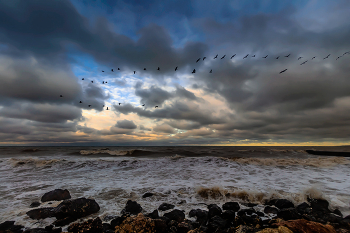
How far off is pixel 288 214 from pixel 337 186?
6.39m

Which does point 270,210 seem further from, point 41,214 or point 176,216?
point 41,214

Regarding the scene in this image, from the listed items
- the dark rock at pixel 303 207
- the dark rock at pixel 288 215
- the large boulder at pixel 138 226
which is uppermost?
the large boulder at pixel 138 226

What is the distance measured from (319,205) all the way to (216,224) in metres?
4.55

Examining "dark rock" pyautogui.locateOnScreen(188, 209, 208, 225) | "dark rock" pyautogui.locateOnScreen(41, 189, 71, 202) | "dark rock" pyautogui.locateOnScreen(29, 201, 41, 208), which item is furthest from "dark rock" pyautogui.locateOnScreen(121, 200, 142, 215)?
"dark rock" pyautogui.locateOnScreen(29, 201, 41, 208)

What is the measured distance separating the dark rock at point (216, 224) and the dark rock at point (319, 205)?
383 cm

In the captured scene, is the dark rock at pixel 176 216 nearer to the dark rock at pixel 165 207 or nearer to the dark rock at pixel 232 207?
the dark rock at pixel 165 207

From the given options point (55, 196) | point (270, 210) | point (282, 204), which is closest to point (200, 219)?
point (270, 210)

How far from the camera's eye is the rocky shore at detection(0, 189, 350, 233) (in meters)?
4.20

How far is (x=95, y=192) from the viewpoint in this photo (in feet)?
26.1

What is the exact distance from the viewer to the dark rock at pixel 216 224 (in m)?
4.57

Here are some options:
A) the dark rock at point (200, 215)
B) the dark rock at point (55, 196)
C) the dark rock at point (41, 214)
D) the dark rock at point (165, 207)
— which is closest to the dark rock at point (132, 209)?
the dark rock at point (165, 207)

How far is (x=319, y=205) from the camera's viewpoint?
617 centimetres

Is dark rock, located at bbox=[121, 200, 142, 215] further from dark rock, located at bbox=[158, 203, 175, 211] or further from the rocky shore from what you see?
dark rock, located at bbox=[158, 203, 175, 211]

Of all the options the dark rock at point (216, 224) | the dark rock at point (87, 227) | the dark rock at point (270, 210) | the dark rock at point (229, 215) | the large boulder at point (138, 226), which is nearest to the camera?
the large boulder at point (138, 226)
